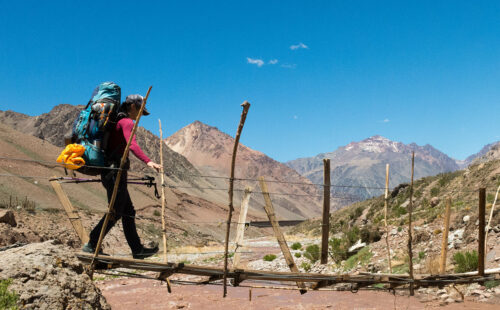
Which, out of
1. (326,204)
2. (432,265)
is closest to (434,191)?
(432,265)

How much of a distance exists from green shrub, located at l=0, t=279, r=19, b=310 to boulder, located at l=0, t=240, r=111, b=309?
0.16 ft

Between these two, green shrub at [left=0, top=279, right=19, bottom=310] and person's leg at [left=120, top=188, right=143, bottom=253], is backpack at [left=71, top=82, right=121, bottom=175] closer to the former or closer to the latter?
person's leg at [left=120, top=188, right=143, bottom=253]

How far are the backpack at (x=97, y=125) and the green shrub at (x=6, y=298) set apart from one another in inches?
49.3

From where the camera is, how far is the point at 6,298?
381 cm

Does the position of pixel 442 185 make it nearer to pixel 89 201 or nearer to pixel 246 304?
pixel 246 304

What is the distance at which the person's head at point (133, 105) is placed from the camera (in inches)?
195

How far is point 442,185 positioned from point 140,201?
3052 cm

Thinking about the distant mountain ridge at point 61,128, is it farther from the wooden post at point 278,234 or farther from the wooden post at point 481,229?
the wooden post at point 278,234

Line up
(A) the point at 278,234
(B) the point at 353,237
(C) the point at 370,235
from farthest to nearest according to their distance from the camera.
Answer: (B) the point at 353,237 < (C) the point at 370,235 < (A) the point at 278,234

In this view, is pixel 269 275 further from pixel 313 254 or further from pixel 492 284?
pixel 313 254

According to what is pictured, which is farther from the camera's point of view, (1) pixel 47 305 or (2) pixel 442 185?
(2) pixel 442 185

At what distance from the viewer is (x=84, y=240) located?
17.5ft

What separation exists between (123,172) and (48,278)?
1271 mm

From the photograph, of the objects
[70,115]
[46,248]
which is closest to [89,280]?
[46,248]
